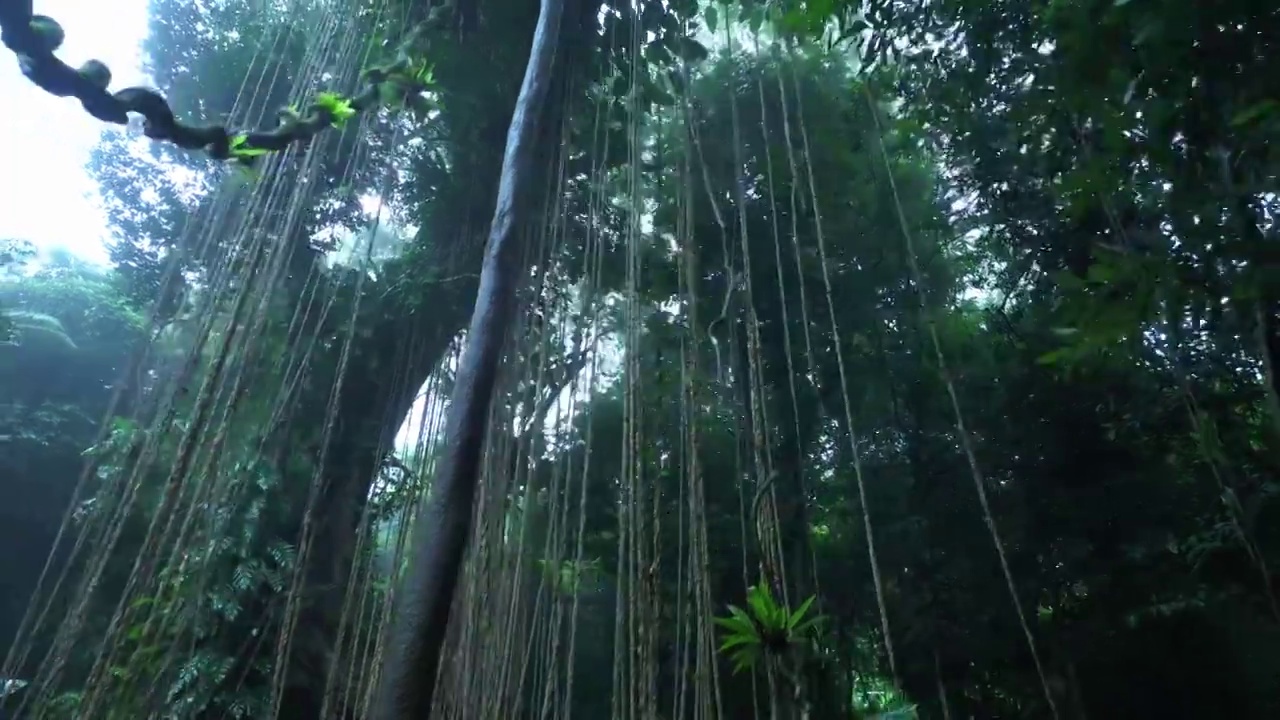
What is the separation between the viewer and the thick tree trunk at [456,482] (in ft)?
2.68

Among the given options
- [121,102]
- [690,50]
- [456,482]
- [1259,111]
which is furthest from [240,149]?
[690,50]

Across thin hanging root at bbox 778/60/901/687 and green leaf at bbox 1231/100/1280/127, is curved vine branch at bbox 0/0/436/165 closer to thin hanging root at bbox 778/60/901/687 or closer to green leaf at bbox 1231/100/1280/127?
thin hanging root at bbox 778/60/901/687

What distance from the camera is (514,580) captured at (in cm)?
180

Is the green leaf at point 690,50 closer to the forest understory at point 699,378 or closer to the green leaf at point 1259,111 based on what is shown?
the forest understory at point 699,378

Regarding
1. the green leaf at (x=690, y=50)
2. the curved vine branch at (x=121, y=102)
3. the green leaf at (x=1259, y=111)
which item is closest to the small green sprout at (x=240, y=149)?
the curved vine branch at (x=121, y=102)

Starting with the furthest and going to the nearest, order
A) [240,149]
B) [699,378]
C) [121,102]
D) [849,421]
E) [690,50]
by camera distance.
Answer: [699,378]
[690,50]
[849,421]
[240,149]
[121,102]

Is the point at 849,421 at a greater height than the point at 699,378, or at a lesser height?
lesser

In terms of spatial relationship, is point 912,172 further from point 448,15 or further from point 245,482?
point 245,482

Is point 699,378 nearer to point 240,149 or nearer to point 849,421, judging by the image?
point 849,421

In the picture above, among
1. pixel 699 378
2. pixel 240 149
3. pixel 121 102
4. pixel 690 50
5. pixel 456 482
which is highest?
pixel 690 50

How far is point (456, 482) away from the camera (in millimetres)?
940

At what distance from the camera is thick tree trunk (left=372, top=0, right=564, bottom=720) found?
82cm

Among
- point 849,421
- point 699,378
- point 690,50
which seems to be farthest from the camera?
point 699,378

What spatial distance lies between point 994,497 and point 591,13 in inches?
78.3
